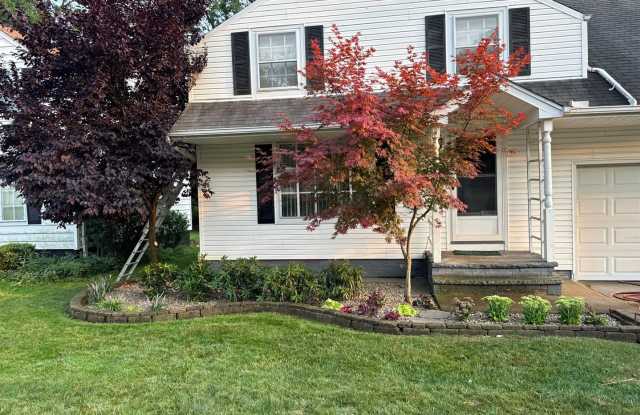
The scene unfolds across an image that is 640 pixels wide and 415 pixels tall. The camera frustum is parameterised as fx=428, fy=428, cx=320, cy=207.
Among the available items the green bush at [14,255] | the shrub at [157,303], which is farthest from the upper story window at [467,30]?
the green bush at [14,255]

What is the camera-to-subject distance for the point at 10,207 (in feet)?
36.3

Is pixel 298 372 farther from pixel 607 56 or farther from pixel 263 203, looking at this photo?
pixel 607 56

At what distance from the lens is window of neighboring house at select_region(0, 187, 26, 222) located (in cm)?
1104

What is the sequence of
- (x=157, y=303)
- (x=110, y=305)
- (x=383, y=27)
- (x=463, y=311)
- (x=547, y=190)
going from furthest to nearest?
(x=383, y=27), (x=547, y=190), (x=110, y=305), (x=157, y=303), (x=463, y=311)

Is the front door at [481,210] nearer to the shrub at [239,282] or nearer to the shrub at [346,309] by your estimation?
the shrub at [346,309]

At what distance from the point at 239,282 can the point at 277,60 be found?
178 inches

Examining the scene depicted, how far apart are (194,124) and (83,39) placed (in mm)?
2109

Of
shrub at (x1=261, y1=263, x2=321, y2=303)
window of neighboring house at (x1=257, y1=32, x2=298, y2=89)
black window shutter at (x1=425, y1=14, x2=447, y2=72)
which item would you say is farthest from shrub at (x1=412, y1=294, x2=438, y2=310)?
window of neighboring house at (x1=257, y1=32, x2=298, y2=89)

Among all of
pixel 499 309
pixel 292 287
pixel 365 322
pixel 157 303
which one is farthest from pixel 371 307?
pixel 157 303

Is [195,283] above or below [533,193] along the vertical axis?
below

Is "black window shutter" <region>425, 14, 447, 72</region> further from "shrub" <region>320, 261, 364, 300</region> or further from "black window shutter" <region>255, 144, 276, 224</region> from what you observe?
"shrub" <region>320, 261, 364, 300</region>

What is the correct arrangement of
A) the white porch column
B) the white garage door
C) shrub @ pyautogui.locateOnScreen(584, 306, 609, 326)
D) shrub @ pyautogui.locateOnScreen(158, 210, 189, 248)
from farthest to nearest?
shrub @ pyautogui.locateOnScreen(158, 210, 189, 248) < the white garage door < the white porch column < shrub @ pyautogui.locateOnScreen(584, 306, 609, 326)

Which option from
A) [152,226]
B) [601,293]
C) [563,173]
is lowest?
[601,293]

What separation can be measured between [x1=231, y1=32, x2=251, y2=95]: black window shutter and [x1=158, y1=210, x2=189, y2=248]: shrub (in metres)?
4.98
